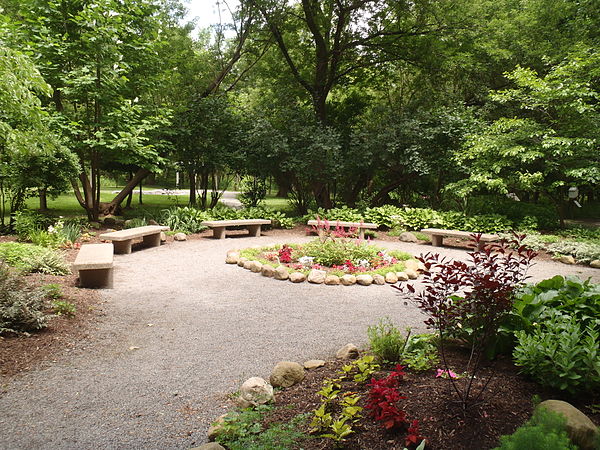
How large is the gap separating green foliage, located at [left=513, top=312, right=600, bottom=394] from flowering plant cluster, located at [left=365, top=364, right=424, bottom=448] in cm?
88

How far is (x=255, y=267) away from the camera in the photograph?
7.14m

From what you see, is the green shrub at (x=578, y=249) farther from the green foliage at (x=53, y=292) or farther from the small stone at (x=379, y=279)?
the green foliage at (x=53, y=292)

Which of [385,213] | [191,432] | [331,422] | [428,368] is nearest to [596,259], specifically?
[385,213]

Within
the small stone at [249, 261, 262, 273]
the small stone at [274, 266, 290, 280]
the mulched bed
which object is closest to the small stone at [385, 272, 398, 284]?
the small stone at [274, 266, 290, 280]

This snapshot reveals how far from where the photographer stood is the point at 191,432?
2.52 metres

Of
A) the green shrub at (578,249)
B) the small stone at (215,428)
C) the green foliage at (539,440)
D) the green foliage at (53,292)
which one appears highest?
the green foliage at (539,440)

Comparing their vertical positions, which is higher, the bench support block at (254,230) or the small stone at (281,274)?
the bench support block at (254,230)

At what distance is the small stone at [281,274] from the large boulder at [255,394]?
3.85 meters

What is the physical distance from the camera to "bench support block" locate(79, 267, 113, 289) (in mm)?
5820

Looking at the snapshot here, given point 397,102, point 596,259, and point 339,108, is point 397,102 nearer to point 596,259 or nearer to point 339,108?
point 339,108

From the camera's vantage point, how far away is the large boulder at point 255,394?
2.72 metres

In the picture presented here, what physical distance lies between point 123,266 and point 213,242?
9.85 ft

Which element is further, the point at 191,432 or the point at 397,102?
the point at 397,102

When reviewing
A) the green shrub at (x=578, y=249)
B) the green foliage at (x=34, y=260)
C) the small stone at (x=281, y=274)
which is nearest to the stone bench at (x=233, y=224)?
the small stone at (x=281, y=274)
